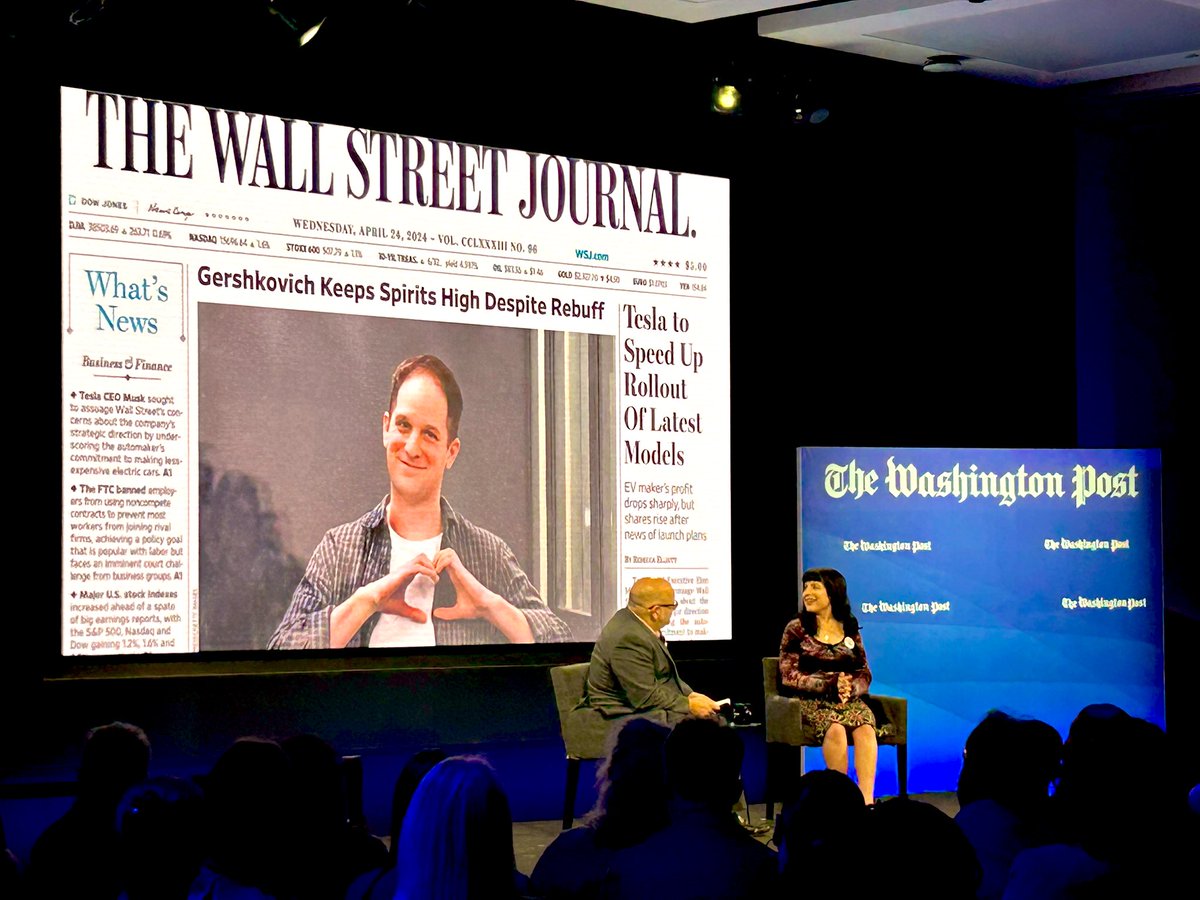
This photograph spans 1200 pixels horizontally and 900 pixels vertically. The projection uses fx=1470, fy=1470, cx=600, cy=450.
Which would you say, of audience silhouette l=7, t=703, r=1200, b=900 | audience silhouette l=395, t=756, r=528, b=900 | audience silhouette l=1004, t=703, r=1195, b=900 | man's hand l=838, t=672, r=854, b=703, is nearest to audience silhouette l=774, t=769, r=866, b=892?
audience silhouette l=7, t=703, r=1200, b=900

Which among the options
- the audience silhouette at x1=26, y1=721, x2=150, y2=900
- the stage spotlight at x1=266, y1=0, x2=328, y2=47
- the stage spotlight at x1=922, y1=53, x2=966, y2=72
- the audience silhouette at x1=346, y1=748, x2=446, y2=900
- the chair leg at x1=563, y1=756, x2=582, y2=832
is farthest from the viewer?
the stage spotlight at x1=922, y1=53, x2=966, y2=72

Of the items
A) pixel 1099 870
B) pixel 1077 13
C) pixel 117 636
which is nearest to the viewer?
pixel 1099 870

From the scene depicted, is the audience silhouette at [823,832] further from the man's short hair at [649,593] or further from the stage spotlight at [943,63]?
the stage spotlight at [943,63]

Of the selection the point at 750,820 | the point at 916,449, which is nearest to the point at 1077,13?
the point at 916,449

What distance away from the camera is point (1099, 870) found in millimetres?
2174

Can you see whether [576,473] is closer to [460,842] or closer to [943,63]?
[943,63]

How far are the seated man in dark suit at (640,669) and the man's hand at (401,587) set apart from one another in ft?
2.73

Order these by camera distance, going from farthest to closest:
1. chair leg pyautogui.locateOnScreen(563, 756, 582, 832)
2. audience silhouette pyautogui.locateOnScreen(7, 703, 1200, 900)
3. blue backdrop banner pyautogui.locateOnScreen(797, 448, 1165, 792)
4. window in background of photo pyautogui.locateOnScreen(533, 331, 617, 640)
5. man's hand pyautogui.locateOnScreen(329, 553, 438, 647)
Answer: blue backdrop banner pyautogui.locateOnScreen(797, 448, 1165, 792)
window in background of photo pyautogui.locateOnScreen(533, 331, 617, 640)
man's hand pyautogui.locateOnScreen(329, 553, 438, 647)
chair leg pyautogui.locateOnScreen(563, 756, 582, 832)
audience silhouette pyautogui.locateOnScreen(7, 703, 1200, 900)

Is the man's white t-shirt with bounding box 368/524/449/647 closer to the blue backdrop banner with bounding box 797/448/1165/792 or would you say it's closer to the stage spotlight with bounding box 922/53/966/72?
the blue backdrop banner with bounding box 797/448/1165/792

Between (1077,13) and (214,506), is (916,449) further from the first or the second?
(214,506)

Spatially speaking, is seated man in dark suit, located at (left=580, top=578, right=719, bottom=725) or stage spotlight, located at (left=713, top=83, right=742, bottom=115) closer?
seated man in dark suit, located at (left=580, top=578, right=719, bottom=725)

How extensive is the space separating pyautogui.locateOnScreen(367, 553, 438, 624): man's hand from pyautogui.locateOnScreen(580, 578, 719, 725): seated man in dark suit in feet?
2.73

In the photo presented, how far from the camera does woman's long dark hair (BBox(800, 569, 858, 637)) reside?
6.31 m

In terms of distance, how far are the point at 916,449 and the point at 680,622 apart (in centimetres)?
143
